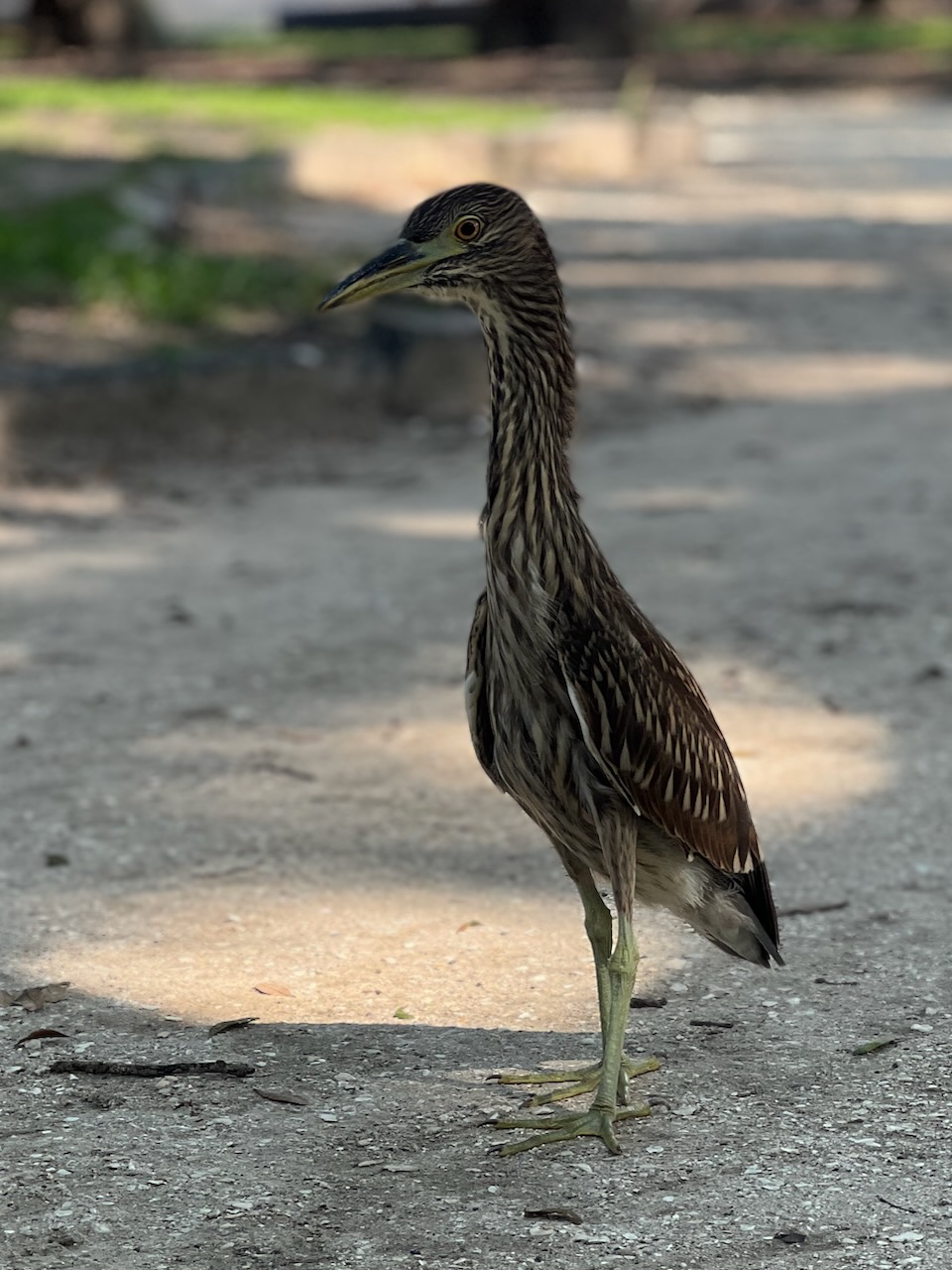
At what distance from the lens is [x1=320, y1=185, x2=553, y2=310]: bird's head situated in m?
3.69

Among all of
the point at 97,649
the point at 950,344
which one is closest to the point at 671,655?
the point at 97,649

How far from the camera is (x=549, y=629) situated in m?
3.68

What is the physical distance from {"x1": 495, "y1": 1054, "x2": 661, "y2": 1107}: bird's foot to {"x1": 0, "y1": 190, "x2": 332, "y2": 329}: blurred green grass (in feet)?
24.3

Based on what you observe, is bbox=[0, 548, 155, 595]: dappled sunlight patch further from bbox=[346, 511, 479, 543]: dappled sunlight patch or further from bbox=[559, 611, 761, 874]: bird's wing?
bbox=[559, 611, 761, 874]: bird's wing

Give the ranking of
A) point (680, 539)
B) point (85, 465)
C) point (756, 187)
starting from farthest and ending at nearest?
point (756, 187)
point (85, 465)
point (680, 539)

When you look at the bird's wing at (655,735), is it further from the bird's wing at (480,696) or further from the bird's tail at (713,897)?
the bird's wing at (480,696)

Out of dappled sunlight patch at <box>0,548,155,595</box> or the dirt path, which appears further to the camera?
dappled sunlight patch at <box>0,548,155,595</box>

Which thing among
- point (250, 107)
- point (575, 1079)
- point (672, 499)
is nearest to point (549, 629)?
point (575, 1079)

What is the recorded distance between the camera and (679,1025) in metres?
4.32

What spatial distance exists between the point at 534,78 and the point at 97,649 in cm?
2351

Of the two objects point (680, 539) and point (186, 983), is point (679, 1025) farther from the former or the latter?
point (680, 539)

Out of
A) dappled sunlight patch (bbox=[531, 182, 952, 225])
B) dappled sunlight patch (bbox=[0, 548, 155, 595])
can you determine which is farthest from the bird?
dappled sunlight patch (bbox=[531, 182, 952, 225])

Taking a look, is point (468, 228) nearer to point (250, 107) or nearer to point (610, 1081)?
point (610, 1081)

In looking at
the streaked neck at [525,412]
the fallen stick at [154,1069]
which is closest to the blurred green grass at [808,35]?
the streaked neck at [525,412]
